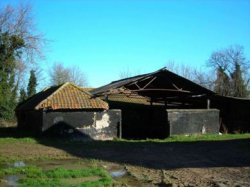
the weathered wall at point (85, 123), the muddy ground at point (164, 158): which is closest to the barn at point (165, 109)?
the weathered wall at point (85, 123)

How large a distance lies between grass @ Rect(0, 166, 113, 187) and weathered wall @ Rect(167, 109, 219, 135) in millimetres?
13600

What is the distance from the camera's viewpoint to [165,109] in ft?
94.5

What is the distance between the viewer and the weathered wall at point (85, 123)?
25.0m

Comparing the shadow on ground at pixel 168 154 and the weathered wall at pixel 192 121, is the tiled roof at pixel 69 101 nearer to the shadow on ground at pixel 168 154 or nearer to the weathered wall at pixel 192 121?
the shadow on ground at pixel 168 154

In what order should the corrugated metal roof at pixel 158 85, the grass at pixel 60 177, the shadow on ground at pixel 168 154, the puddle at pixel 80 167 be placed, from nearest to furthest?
1. the grass at pixel 60 177
2. the puddle at pixel 80 167
3. the shadow on ground at pixel 168 154
4. the corrugated metal roof at pixel 158 85

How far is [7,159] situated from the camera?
639 inches

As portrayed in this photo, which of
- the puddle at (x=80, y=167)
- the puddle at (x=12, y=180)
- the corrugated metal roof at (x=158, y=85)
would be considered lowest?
the puddle at (x=12, y=180)

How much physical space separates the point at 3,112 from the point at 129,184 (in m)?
33.4

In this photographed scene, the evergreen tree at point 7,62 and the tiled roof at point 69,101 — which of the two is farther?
the evergreen tree at point 7,62

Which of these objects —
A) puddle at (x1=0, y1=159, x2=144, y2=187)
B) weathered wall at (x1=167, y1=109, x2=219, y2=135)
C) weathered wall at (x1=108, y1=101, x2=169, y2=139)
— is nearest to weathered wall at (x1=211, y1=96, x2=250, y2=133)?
weathered wall at (x1=167, y1=109, x2=219, y2=135)

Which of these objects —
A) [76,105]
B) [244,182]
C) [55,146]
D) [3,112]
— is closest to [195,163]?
[244,182]

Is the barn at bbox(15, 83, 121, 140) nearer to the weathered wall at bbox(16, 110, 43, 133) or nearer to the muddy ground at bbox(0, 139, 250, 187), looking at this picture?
the weathered wall at bbox(16, 110, 43, 133)

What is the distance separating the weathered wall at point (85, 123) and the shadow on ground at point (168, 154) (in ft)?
8.65

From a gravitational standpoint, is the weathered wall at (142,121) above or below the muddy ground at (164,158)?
above
